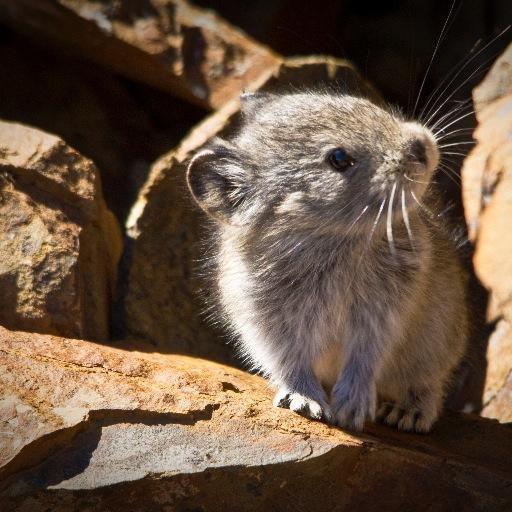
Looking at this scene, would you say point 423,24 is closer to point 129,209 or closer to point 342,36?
point 342,36

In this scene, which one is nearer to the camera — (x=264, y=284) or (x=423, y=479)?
(x=423, y=479)

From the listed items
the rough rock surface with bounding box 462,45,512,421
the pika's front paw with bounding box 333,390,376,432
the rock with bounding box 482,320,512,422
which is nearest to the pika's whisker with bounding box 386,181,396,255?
the pika's front paw with bounding box 333,390,376,432

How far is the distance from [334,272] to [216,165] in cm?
103

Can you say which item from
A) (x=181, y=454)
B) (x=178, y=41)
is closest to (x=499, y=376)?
(x=181, y=454)

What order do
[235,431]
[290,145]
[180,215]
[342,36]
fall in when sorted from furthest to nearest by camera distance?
[342,36], [180,215], [290,145], [235,431]

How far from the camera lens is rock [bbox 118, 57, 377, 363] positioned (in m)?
6.78

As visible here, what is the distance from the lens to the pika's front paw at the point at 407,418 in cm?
555

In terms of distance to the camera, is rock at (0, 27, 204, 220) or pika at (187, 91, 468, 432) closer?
pika at (187, 91, 468, 432)

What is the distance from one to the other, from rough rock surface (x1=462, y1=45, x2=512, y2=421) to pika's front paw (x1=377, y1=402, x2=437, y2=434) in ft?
2.66

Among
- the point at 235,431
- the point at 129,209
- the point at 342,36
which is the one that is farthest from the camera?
the point at 342,36

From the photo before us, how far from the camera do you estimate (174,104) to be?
8680 mm

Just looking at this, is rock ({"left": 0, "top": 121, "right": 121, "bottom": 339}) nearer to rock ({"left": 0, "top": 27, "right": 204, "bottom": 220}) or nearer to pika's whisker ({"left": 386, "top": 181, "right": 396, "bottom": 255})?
rock ({"left": 0, "top": 27, "right": 204, "bottom": 220})

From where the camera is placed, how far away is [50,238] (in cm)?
571

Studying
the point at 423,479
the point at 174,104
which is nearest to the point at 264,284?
the point at 423,479
